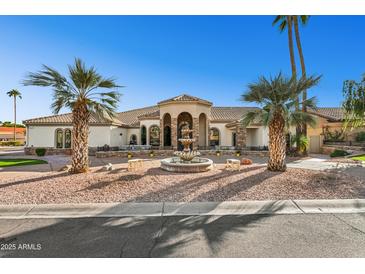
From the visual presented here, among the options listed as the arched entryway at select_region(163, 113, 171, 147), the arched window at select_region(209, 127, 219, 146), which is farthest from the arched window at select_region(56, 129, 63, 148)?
the arched window at select_region(209, 127, 219, 146)

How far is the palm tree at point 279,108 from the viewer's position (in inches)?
386

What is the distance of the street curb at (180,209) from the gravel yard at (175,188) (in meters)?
0.43

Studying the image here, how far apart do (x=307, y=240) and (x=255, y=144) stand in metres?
20.3

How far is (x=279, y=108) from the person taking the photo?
9938mm

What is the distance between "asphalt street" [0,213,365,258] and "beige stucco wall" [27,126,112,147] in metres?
19.1

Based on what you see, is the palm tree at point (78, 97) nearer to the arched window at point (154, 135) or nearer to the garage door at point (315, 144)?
the arched window at point (154, 135)

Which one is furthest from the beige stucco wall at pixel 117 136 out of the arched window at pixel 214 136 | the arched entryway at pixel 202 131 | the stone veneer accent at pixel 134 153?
the arched window at pixel 214 136

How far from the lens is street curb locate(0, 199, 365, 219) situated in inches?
217

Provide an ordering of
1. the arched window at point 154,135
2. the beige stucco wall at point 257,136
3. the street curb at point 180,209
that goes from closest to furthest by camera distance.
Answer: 1. the street curb at point 180,209
2. the beige stucco wall at point 257,136
3. the arched window at point 154,135

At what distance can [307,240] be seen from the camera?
405 centimetres

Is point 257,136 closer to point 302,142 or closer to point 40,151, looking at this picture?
point 302,142

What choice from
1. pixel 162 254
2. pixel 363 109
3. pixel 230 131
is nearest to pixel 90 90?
pixel 162 254

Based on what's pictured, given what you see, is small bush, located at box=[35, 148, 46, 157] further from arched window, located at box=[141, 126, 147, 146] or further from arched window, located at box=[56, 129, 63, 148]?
arched window, located at box=[141, 126, 147, 146]

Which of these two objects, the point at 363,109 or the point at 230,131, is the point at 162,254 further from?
the point at 230,131
